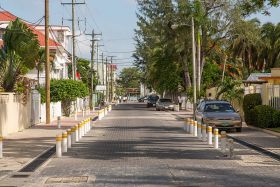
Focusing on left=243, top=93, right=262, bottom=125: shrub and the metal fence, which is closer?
the metal fence

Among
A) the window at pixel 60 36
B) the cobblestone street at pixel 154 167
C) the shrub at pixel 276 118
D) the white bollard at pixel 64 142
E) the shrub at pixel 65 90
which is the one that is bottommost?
the cobblestone street at pixel 154 167

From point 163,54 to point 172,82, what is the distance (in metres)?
3.97

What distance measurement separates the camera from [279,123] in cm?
3128

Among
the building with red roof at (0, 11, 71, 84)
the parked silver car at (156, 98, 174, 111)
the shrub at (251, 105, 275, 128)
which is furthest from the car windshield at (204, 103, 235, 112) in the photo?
the parked silver car at (156, 98, 174, 111)

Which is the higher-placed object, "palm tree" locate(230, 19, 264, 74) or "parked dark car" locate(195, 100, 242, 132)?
"palm tree" locate(230, 19, 264, 74)

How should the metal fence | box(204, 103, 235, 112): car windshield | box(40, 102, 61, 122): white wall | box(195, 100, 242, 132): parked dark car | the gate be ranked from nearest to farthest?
box(195, 100, 242, 132): parked dark car
box(204, 103, 235, 112): car windshield
the metal fence
the gate
box(40, 102, 61, 122): white wall

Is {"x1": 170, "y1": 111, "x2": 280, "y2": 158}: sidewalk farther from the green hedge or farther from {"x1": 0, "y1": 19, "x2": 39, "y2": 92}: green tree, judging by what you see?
{"x1": 0, "y1": 19, "x2": 39, "y2": 92}: green tree

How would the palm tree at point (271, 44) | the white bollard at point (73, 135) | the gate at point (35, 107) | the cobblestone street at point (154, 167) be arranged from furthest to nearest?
the palm tree at point (271, 44) → the gate at point (35, 107) → the white bollard at point (73, 135) → the cobblestone street at point (154, 167)

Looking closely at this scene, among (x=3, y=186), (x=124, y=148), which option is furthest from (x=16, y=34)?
(x=3, y=186)

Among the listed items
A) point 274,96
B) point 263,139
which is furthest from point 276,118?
point 263,139

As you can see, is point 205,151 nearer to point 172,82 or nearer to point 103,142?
point 103,142

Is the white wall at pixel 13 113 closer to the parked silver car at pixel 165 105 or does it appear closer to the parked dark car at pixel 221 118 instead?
the parked dark car at pixel 221 118

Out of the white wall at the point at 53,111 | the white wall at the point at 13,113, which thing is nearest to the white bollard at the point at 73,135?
the white wall at the point at 13,113

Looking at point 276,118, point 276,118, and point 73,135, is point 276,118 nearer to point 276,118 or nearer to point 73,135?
point 276,118
